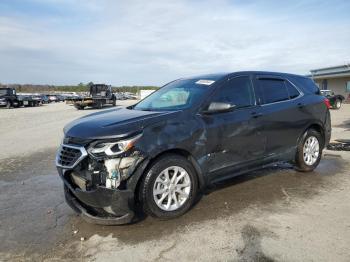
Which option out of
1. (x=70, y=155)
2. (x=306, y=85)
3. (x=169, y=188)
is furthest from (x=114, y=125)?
(x=306, y=85)

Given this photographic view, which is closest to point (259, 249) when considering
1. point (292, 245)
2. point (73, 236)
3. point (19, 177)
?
point (292, 245)

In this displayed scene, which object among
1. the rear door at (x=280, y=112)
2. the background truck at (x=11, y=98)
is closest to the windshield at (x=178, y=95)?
the rear door at (x=280, y=112)

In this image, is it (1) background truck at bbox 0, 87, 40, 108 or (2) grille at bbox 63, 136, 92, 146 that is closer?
(2) grille at bbox 63, 136, 92, 146

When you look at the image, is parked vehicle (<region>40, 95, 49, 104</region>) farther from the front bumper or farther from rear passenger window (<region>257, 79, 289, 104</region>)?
the front bumper

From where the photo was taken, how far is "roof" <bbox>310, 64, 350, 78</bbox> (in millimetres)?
37812

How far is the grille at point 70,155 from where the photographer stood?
161 inches

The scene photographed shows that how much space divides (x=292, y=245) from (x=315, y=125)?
3.41m

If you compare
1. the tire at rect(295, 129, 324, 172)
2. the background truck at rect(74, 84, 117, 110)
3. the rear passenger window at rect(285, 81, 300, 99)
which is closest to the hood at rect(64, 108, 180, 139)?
the rear passenger window at rect(285, 81, 300, 99)

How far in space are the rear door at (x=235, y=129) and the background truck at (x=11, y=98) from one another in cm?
3273

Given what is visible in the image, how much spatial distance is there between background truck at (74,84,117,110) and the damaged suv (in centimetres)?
2562

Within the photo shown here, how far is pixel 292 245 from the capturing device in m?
3.62

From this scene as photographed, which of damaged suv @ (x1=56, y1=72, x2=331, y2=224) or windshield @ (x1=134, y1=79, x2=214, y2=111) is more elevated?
windshield @ (x1=134, y1=79, x2=214, y2=111)

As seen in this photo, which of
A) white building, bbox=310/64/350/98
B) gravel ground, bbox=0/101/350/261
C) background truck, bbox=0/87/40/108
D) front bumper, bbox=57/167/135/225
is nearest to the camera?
gravel ground, bbox=0/101/350/261

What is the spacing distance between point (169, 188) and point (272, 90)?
2.58 m
